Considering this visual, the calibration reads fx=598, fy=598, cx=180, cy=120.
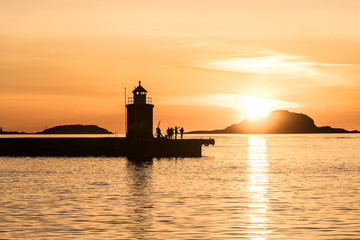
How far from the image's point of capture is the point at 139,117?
74812 millimetres

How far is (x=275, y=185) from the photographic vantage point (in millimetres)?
42469

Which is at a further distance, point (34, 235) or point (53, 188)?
point (53, 188)

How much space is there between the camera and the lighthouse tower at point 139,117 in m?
74.1

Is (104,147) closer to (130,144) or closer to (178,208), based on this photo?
(130,144)

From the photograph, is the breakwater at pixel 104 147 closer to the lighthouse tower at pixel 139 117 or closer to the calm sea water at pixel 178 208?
the lighthouse tower at pixel 139 117

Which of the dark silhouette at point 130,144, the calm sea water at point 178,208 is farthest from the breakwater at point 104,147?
the calm sea water at point 178,208

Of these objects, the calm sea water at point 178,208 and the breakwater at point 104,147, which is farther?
the breakwater at point 104,147

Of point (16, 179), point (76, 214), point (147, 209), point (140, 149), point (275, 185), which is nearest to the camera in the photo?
point (76, 214)

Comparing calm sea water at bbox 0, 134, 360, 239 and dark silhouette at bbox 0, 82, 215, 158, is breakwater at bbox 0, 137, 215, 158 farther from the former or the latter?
calm sea water at bbox 0, 134, 360, 239

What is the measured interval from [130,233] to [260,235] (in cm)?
480

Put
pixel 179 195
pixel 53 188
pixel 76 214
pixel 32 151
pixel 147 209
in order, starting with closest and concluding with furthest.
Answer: pixel 76 214 < pixel 147 209 < pixel 179 195 < pixel 53 188 < pixel 32 151

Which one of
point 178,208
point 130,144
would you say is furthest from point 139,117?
point 178,208

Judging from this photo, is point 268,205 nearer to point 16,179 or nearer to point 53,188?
point 53,188

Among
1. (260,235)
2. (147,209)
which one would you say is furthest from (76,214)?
(260,235)
